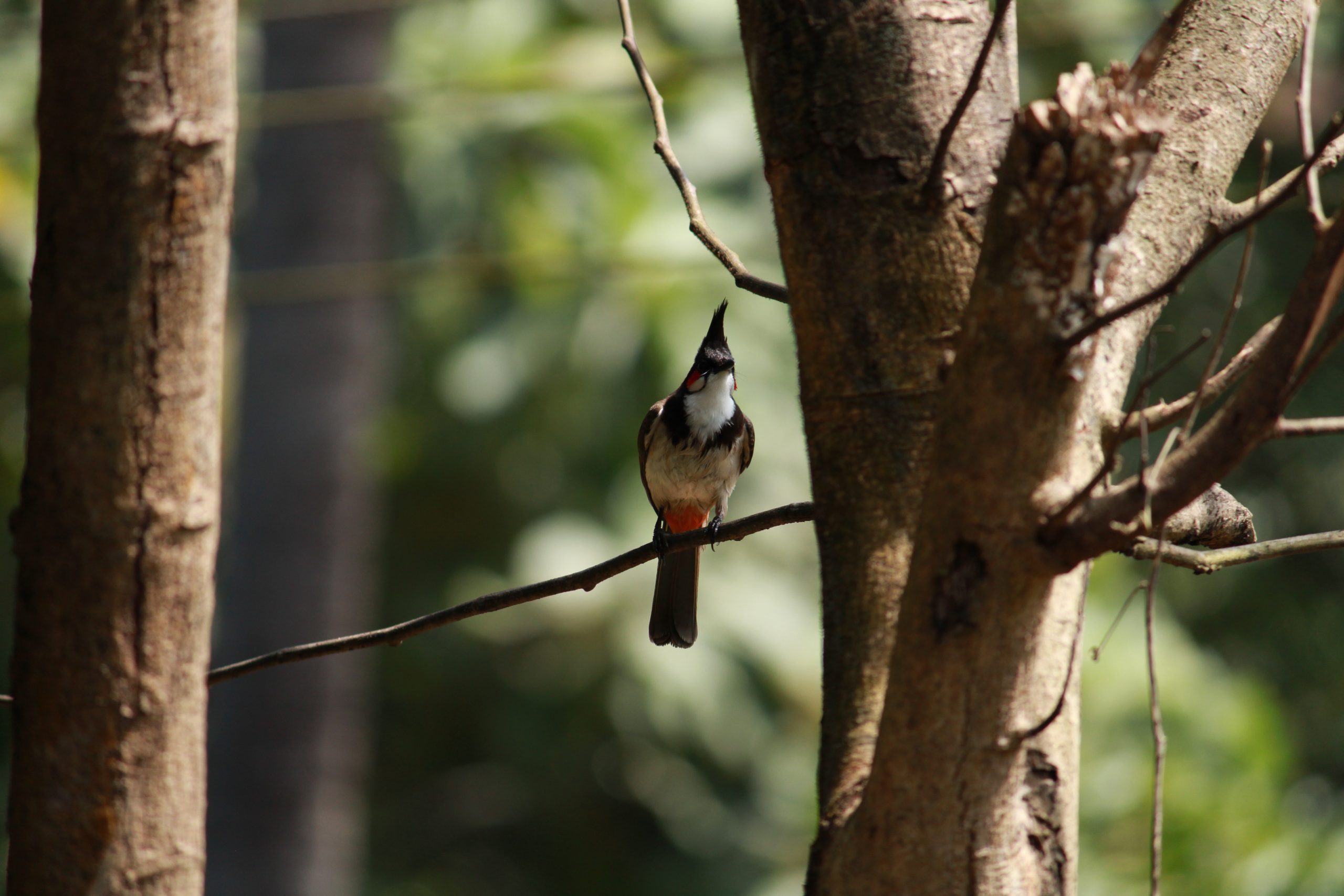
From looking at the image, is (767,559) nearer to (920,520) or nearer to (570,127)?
(570,127)

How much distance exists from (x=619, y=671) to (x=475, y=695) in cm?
197

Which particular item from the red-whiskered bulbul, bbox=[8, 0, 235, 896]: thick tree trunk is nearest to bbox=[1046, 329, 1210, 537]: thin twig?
bbox=[8, 0, 235, 896]: thick tree trunk

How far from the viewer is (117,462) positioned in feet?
4.57

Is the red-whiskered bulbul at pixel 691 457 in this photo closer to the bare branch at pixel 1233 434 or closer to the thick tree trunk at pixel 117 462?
the thick tree trunk at pixel 117 462

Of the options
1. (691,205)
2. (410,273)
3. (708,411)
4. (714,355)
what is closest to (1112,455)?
(691,205)

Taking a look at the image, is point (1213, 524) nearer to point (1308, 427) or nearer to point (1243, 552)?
point (1243, 552)

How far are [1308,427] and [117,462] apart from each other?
116 cm

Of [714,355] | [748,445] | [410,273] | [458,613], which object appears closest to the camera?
[458,613]

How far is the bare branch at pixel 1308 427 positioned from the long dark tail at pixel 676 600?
91.7 inches

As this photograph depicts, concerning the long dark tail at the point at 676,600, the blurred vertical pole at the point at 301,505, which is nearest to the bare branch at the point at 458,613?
the long dark tail at the point at 676,600

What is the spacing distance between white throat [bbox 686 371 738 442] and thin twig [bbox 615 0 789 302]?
1680 millimetres

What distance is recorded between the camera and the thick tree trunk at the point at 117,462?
54.1 inches

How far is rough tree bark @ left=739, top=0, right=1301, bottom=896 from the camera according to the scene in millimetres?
1157

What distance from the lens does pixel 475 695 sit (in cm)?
983
